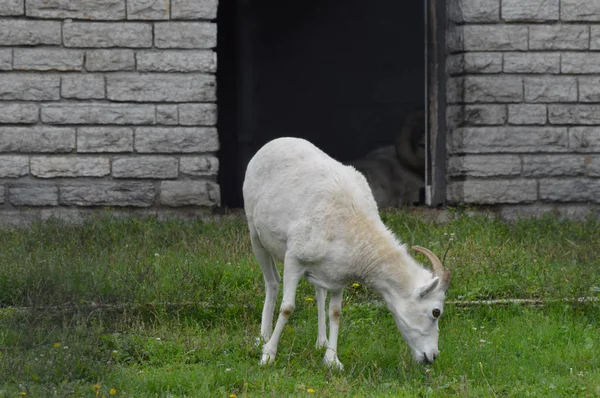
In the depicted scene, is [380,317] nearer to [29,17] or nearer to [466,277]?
[466,277]

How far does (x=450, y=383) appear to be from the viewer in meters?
6.73

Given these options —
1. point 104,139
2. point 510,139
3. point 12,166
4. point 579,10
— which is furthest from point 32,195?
point 579,10

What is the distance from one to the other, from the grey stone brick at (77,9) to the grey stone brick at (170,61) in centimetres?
52

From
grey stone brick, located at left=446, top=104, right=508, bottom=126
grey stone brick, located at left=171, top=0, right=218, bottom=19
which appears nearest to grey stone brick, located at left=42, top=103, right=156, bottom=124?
grey stone brick, located at left=171, top=0, right=218, bottom=19

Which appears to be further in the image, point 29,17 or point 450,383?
point 29,17

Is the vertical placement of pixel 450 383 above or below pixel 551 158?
below

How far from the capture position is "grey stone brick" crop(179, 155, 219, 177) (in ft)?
39.0

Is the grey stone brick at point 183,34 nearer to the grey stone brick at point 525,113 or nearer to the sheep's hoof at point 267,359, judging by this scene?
the grey stone brick at point 525,113

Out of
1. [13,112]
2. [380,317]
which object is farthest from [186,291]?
[13,112]

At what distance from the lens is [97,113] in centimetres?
1177

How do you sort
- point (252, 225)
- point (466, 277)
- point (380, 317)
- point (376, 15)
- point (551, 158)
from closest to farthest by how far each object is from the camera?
point (252, 225), point (380, 317), point (466, 277), point (551, 158), point (376, 15)

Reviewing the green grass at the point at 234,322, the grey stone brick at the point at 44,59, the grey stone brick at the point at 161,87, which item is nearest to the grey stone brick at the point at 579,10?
the green grass at the point at 234,322

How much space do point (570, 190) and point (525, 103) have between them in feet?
3.81

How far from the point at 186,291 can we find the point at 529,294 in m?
2.88
